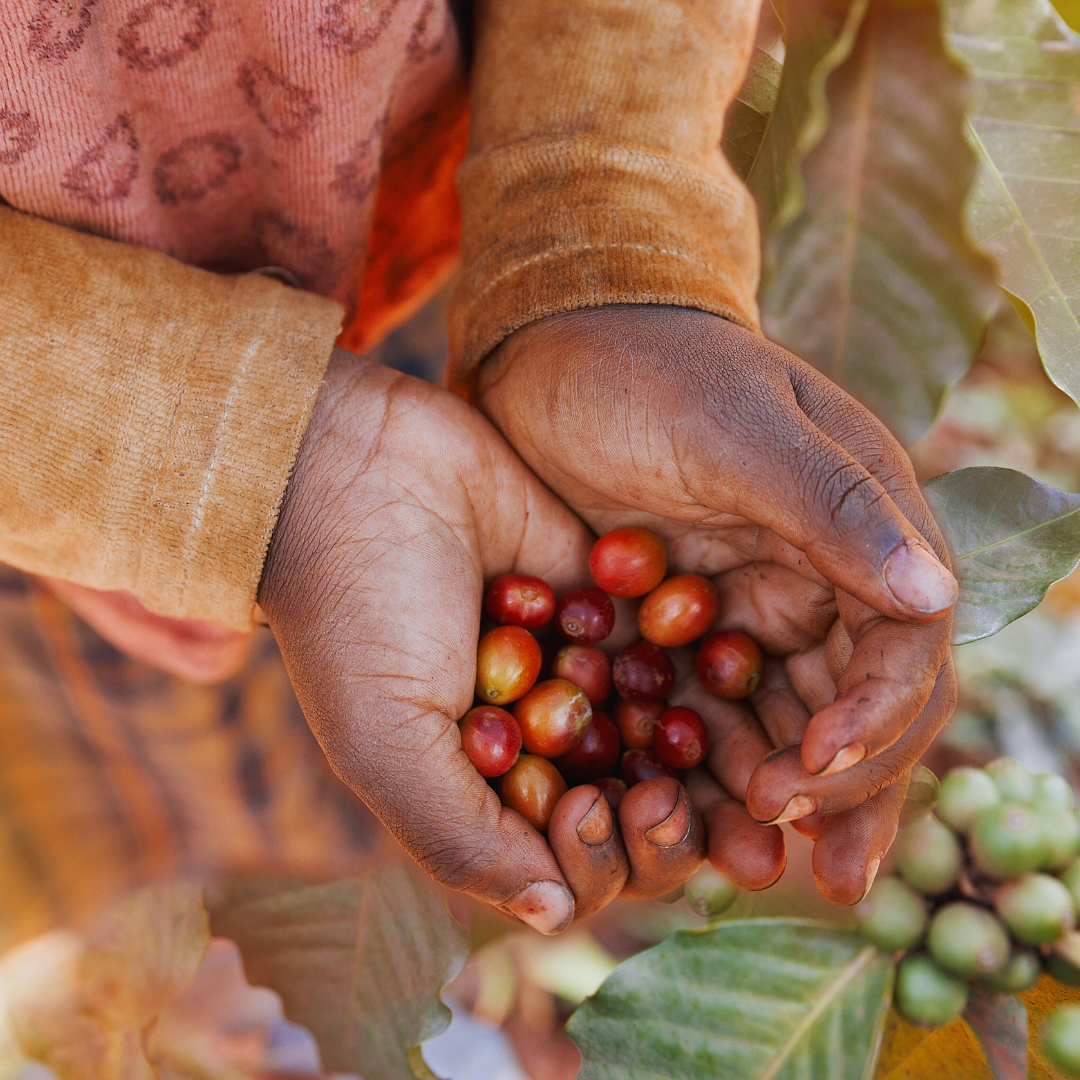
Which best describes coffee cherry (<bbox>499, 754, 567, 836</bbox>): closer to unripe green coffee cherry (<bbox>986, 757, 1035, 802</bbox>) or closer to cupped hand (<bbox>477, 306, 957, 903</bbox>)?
cupped hand (<bbox>477, 306, 957, 903</bbox>)

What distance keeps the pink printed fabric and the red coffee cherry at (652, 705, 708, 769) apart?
36.8 inches

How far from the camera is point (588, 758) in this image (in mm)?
1273

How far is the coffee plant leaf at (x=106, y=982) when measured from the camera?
4.42 ft

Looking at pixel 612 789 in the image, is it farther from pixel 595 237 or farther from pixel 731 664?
pixel 595 237

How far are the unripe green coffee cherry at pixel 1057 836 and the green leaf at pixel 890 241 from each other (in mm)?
489

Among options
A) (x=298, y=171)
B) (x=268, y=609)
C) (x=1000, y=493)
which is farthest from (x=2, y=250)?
(x=1000, y=493)

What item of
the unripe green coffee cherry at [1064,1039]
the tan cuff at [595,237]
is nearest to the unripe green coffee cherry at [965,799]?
the unripe green coffee cherry at [1064,1039]

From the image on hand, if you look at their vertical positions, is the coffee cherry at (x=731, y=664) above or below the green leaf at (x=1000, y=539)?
below

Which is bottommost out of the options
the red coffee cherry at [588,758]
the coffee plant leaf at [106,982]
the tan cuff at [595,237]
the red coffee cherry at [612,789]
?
the coffee plant leaf at [106,982]

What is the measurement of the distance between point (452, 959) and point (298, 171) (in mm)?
1203

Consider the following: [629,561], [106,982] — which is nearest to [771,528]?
[629,561]

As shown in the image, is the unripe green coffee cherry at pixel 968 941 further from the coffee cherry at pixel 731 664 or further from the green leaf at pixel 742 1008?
the coffee cherry at pixel 731 664

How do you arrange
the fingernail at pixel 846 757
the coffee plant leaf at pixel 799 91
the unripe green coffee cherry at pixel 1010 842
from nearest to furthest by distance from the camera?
the coffee plant leaf at pixel 799 91 → the fingernail at pixel 846 757 → the unripe green coffee cherry at pixel 1010 842

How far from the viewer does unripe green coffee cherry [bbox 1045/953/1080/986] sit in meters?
0.93
